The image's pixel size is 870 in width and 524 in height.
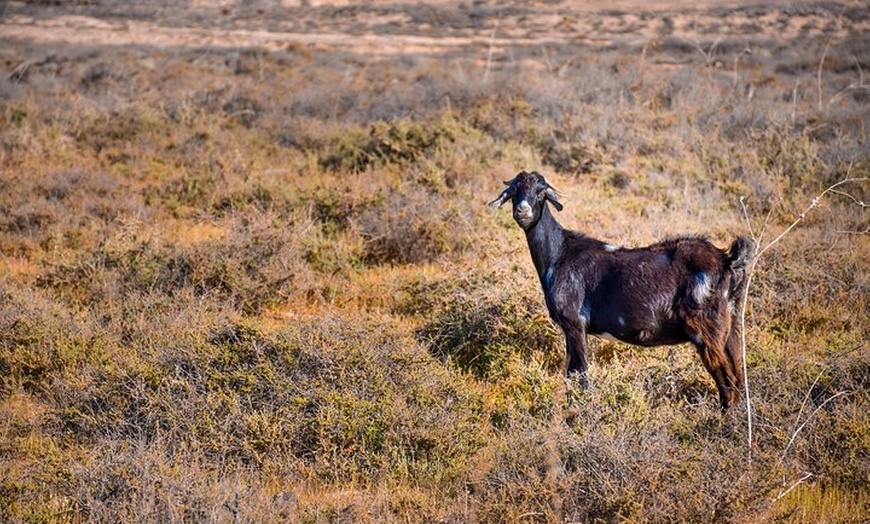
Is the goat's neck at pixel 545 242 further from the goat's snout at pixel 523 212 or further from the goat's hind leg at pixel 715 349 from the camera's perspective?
the goat's hind leg at pixel 715 349

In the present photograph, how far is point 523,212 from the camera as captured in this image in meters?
6.38

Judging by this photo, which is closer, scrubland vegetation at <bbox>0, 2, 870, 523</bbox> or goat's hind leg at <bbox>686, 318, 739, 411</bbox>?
scrubland vegetation at <bbox>0, 2, 870, 523</bbox>

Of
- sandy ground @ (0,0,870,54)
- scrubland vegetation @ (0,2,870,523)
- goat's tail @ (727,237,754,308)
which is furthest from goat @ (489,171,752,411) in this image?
sandy ground @ (0,0,870,54)

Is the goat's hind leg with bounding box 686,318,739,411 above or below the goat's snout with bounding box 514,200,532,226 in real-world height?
below

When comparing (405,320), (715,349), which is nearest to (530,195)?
(715,349)

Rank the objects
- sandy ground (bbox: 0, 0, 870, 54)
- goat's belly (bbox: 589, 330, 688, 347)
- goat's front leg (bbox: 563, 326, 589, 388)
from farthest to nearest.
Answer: sandy ground (bbox: 0, 0, 870, 54), goat's front leg (bbox: 563, 326, 589, 388), goat's belly (bbox: 589, 330, 688, 347)

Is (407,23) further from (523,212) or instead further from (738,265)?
(738,265)

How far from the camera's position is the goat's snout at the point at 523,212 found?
6.38 meters

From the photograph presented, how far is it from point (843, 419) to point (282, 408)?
12.3ft

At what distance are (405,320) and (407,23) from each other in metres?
50.4

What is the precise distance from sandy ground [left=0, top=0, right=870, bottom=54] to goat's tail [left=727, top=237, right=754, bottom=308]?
3160 centimetres

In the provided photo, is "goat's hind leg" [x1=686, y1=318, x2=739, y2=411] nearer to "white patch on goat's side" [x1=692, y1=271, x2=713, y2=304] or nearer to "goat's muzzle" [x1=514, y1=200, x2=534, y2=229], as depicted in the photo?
"white patch on goat's side" [x1=692, y1=271, x2=713, y2=304]

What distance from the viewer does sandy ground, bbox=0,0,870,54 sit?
42.2 m

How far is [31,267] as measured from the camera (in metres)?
10.0
